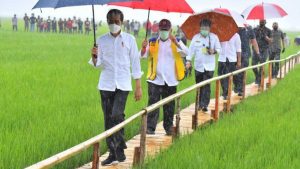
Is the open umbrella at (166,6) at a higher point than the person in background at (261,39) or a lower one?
higher

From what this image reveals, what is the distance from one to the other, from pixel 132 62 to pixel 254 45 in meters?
6.72

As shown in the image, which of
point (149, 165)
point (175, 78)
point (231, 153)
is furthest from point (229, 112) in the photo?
point (149, 165)

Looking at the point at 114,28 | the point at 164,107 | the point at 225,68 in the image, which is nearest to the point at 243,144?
the point at 164,107

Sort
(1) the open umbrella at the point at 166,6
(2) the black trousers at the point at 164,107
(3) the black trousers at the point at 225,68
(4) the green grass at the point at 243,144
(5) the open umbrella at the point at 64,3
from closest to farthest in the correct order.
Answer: (5) the open umbrella at the point at 64,3, (4) the green grass at the point at 243,144, (1) the open umbrella at the point at 166,6, (2) the black trousers at the point at 164,107, (3) the black trousers at the point at 225,68

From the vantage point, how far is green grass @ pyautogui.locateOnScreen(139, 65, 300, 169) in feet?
19.0

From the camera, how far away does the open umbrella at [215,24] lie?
998 centimetres

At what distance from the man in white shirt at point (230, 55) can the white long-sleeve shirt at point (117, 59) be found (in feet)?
16.8

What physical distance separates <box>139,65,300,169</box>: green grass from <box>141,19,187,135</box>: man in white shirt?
21.8 inches

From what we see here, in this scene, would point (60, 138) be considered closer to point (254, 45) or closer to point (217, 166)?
point (217, 166)

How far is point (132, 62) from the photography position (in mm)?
6035

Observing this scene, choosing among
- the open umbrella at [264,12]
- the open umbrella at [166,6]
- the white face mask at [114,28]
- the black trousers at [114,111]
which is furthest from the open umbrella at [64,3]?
the open umbrella at [264,12]

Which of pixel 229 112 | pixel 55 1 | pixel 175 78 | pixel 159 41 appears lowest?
pixel 229 112

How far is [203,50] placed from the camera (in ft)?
30.1

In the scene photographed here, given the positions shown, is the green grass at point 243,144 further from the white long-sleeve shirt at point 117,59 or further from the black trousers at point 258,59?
the black trousers at point 258,59
